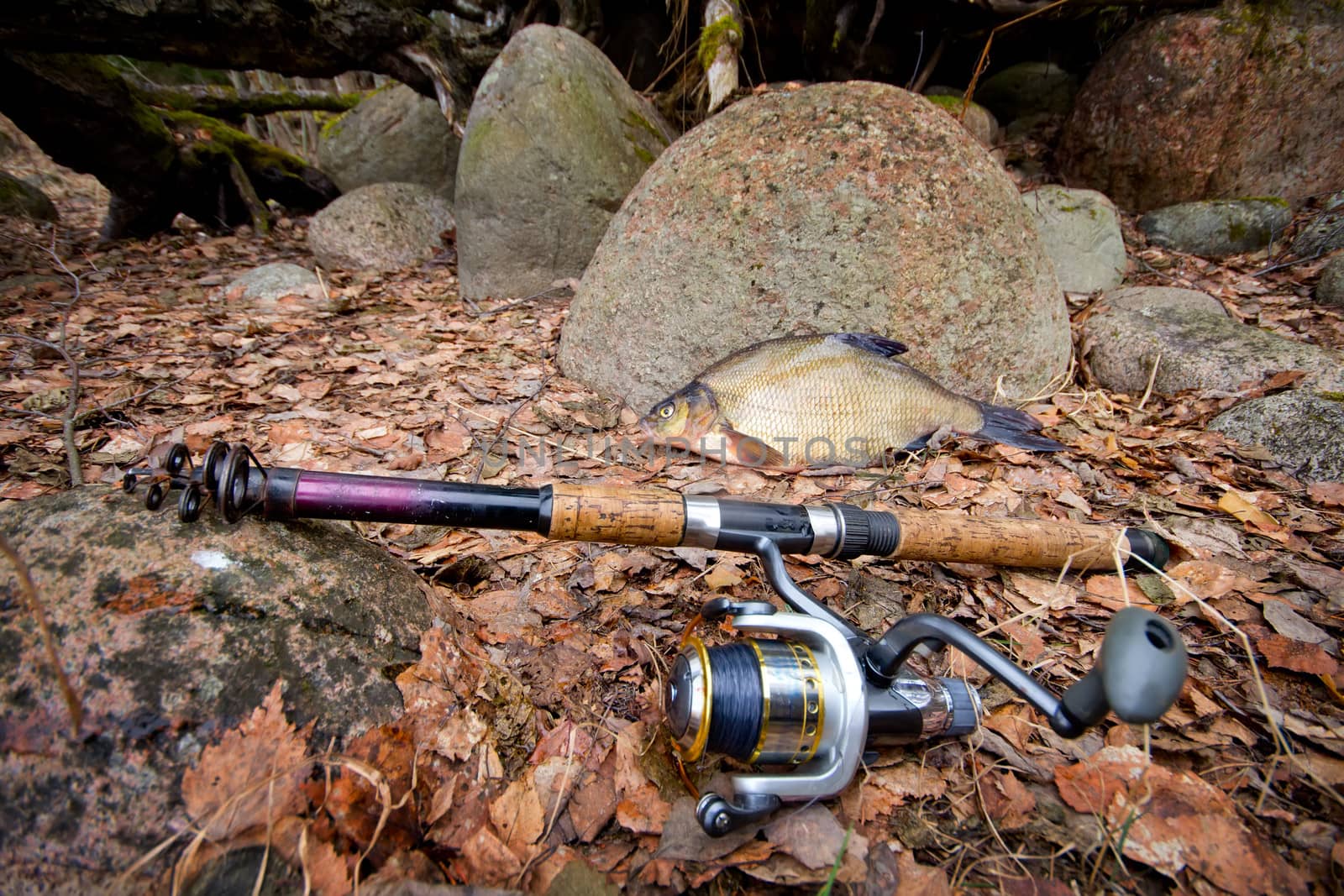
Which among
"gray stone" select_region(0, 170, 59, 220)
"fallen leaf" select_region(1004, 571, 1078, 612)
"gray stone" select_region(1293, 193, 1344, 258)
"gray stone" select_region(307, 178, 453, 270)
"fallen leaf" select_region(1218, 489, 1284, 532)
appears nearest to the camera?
"fallen leaf" select_region(1004, 571, 1078, 612)

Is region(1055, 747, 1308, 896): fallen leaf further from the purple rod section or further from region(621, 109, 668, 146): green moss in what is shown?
region(621, 109, 668, 146): green moss

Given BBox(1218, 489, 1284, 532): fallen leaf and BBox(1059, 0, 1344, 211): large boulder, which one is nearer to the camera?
BBox(1218, 489, 1284, 532): fallen leaf

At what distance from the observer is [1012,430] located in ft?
11.3

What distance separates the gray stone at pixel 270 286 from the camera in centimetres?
537

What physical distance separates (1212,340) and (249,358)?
624cm

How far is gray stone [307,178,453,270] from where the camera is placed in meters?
6.57

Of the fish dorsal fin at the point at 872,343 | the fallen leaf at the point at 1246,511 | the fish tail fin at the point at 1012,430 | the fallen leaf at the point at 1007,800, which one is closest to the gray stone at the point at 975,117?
the fish tail fin at the point at 1012,430

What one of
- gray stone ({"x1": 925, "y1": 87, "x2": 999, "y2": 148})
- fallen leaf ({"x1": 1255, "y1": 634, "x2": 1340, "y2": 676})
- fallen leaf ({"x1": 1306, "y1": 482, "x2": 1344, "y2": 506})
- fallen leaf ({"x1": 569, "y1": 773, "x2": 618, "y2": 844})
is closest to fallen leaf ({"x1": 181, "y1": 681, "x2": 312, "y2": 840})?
fallen leaf ({"x1": 569, "y1": 773, "x2": 618, "y2": 844})

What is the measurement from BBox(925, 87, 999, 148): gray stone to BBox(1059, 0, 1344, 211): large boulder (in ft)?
3.74

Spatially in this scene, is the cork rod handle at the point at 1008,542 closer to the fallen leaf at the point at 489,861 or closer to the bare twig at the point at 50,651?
the fallen leaf at the point at 489,861

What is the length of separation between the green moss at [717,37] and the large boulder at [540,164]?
1.04 m

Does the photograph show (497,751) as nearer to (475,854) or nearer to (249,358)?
(475,854)

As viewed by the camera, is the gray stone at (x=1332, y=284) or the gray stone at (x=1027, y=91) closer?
the gray stone at (x=1332, y=284)

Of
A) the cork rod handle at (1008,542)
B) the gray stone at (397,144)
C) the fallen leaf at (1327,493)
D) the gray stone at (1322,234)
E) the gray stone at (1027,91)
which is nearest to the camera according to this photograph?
the cork rod handle at (1008,542)
